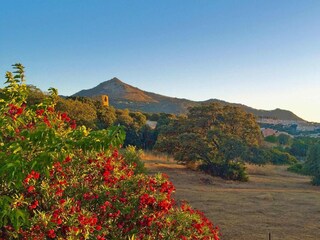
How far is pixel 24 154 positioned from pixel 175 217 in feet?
10.3

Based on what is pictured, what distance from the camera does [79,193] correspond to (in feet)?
21.6

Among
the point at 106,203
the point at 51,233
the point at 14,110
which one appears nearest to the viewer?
the point at 51,233

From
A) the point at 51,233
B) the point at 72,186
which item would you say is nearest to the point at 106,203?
the point at 72,186

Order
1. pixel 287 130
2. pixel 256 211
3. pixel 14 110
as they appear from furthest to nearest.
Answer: pixel 287 130
pixel 256 211
pixel 14 110

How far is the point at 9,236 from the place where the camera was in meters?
5.82

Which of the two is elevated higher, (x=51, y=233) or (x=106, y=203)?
(x=106, y=203)

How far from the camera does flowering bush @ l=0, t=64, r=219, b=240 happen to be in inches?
206

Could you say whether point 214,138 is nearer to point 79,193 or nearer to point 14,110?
point 79,193

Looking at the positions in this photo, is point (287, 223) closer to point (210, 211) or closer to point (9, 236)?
point (210, 211)

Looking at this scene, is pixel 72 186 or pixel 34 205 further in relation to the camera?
pixel 72 186

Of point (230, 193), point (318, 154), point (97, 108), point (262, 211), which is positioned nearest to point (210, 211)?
point (262, 211)

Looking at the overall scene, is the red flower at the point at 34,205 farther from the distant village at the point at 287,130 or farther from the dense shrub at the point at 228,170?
the distant village at the point at 287,130

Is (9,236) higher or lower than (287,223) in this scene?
higher

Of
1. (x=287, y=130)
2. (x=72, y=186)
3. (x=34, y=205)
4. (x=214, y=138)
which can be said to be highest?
(x=287, y=130)
